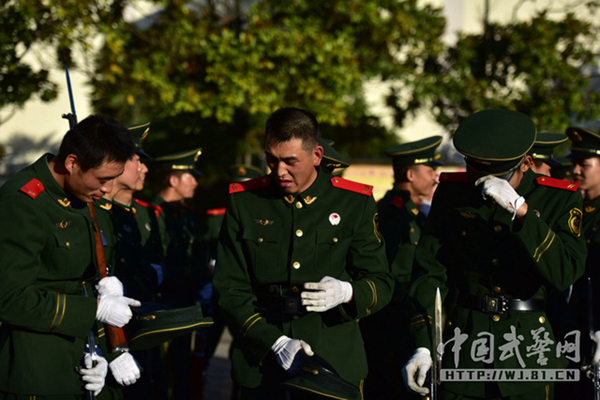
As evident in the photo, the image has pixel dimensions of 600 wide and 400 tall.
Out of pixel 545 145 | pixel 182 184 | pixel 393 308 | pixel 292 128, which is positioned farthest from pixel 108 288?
pixel 545 145

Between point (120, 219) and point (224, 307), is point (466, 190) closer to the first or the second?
point (224, 307)

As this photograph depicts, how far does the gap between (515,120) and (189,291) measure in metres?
4.17

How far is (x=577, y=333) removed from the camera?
15.3 ft

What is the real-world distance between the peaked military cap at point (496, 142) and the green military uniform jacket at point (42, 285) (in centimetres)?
217

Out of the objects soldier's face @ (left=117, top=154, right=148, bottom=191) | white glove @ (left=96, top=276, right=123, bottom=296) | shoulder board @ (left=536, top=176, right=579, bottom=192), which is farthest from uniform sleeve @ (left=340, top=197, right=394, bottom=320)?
soldier's face @ (left=117, top=154, right=148, bottom=191)

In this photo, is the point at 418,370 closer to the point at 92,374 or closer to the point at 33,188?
the point at 92,374

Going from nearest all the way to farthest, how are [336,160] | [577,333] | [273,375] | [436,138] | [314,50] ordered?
[273,375] < [577,333] < [336,160] < [436,138] < [314,50]

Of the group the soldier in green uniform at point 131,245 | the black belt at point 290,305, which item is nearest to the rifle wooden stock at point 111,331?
the soldier in green uniform at point 131,245

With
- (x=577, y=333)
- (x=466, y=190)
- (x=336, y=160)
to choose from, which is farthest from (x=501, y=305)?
(x=336, y=160)

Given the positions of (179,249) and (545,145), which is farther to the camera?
(179,249)

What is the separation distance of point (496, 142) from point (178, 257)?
4134 mm

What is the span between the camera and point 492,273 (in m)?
3.99

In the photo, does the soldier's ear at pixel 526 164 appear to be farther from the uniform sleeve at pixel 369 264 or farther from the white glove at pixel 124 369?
the white glove at pixel 124 369

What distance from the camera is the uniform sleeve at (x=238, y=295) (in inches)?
150
